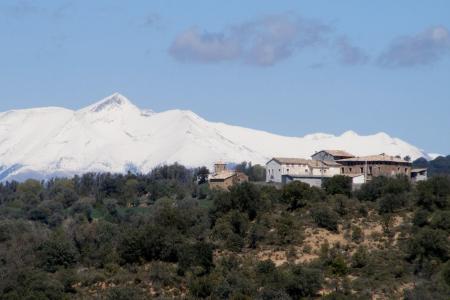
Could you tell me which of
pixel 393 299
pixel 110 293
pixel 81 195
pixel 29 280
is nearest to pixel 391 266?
pixel 393 299

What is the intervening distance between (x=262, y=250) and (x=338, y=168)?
40.3 m

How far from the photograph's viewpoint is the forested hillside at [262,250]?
2719 inches

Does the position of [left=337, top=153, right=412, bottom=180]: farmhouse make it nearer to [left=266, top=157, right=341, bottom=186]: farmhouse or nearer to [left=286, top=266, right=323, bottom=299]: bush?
[left=266, top=157, right=341, bottom=186]: farmhouse

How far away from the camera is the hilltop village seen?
114 metres

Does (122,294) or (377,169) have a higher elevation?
(377,169)

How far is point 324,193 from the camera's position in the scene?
92.2m

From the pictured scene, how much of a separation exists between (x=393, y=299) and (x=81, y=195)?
7644 cm

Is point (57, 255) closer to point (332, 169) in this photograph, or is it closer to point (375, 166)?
point (375, 166)

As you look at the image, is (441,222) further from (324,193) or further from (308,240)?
(324,193)

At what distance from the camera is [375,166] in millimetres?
114625

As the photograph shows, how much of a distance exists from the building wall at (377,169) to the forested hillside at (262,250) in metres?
19.6

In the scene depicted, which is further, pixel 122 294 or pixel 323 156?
pixel 323 156

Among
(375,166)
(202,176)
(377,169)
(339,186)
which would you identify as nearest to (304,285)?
(339,186)

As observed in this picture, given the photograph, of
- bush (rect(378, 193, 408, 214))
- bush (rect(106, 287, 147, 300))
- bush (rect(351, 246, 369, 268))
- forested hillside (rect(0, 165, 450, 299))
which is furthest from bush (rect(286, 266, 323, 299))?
bush (rect(378, 193, 408, 214))
